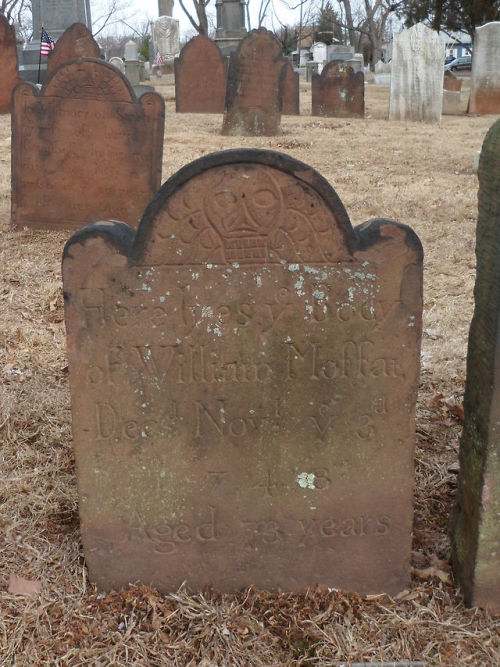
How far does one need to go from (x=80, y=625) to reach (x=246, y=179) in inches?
65.0

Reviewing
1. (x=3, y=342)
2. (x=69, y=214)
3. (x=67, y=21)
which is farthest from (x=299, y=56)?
(x=3, y=342)

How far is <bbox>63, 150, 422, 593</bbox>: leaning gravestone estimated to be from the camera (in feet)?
7.67

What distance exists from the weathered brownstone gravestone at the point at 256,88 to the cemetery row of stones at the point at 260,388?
1128 cm

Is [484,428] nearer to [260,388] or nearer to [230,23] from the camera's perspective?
[260,388]

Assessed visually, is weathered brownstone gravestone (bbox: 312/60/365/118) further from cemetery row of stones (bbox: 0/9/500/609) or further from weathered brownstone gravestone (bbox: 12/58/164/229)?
cemetery row of stones (bbox: 0/9/500/609)

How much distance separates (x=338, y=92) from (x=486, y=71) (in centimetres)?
336

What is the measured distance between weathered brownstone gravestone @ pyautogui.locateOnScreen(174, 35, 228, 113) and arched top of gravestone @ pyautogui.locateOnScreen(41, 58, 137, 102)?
1059 cm

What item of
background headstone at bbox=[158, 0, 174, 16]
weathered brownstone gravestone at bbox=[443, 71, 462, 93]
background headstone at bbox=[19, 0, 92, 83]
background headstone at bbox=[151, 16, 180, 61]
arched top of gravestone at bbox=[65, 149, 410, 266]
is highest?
background headstone at bbox=[158, 0, 174, 16]

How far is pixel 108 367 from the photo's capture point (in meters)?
2.44

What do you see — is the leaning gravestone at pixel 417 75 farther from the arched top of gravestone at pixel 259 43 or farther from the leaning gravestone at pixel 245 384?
the leaning gravestone at pixel 245 384

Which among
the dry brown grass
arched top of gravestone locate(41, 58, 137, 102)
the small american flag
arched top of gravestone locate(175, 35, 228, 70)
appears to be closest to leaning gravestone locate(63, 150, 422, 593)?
the dry brown grass

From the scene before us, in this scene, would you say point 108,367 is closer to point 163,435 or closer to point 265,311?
point 163,435

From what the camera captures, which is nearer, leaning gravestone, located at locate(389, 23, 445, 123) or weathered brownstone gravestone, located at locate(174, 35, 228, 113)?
leaning gravestone, located at locate(389, 23, 445, 123)

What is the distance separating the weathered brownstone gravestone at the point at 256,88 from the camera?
41.9 ft
